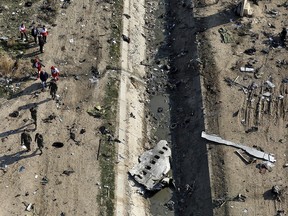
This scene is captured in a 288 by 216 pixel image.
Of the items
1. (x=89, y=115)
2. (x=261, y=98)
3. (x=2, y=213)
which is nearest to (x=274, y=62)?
(x=261, y=98)

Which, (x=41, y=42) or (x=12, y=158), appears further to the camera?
(x=41, y=42)

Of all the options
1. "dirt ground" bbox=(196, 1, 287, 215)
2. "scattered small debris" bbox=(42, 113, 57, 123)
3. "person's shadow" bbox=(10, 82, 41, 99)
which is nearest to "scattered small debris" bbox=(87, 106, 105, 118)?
"scattered small debris" bbox=(42, 113, 57, 123)

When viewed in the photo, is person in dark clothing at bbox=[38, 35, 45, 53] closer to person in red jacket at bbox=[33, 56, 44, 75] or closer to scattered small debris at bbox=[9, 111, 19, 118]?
person in red jacket at bbox=[33, 56, 44, 75]

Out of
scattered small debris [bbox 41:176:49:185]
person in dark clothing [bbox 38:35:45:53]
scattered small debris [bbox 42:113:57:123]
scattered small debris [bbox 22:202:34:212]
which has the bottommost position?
scattered small debris [bbox 22:202:34:212]

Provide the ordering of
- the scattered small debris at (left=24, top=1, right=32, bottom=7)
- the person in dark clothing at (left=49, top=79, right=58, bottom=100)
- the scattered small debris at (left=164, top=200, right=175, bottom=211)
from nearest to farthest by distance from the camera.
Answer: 1. the scattered small debris at (left=164, top=200, right=175, bottom=211)
2. the person in dark clothing at (left=49, top=79, right=58, bottom=100)
3. the scattered small debris at (left=24, top=1, right=32, bottom=7)

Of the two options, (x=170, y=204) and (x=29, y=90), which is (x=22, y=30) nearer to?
(x=29, y=90)

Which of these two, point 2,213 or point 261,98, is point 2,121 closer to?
point 2,213

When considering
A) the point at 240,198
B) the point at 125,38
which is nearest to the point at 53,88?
the point at 125,38

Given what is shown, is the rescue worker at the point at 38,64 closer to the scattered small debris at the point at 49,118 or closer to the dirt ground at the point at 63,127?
the dirt ground at the point at 63,127
